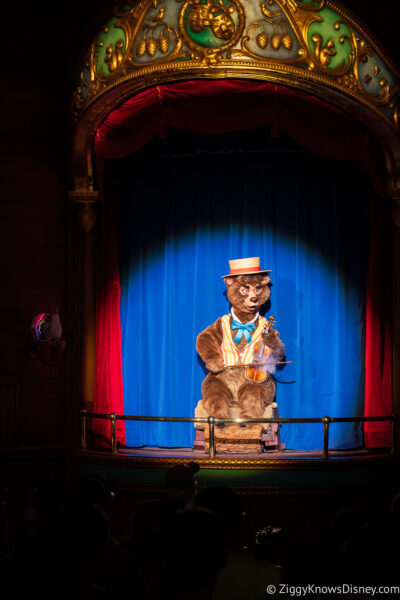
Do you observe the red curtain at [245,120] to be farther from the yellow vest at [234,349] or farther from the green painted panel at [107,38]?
the yellow vest at [234,349]

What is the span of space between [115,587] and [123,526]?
437 cm

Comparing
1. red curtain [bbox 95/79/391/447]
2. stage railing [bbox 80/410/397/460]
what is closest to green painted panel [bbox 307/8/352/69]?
red curtain [bbox 95/79/391/447]

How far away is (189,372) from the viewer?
927cm

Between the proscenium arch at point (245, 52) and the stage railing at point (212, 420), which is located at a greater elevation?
the proscenium arch at point (245, 52)

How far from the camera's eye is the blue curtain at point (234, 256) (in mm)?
9047

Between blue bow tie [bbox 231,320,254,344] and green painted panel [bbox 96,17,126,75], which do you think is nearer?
green painted panel [bbox 96,17,126,75]

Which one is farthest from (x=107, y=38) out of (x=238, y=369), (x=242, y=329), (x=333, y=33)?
(x=238, y=369)

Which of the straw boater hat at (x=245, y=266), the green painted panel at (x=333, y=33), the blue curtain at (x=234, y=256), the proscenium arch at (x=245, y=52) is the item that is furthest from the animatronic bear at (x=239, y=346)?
the green painted panel at (x=333, y=33)

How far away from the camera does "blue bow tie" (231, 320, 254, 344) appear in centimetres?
868

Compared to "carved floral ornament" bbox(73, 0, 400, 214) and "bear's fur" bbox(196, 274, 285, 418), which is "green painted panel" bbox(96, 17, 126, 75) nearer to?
"carved floral ornament" bbox(73, 0, 400, 214)

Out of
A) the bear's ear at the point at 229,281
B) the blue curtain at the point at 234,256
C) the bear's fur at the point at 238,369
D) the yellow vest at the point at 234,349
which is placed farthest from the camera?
the blue curtain at the point at 234,256

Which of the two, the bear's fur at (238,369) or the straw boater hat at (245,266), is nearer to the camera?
the bear's fur at (238,369)

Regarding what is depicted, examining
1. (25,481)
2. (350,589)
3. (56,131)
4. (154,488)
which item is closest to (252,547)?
(154,488)

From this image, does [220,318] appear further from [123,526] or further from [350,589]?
[350,589]
